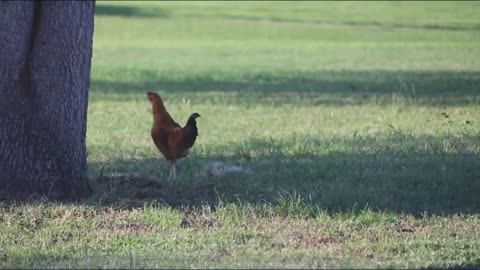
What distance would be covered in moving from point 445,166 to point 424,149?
1.25 m

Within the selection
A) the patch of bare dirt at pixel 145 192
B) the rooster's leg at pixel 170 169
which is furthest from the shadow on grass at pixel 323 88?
the patch of bare dirt at pixel 145 192

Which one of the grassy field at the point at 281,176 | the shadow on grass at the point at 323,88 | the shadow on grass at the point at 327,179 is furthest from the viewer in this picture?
the shadow on grass at the point at 323,88

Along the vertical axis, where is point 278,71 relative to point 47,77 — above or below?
below

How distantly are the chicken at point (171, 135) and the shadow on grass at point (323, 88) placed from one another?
7719 millimetres

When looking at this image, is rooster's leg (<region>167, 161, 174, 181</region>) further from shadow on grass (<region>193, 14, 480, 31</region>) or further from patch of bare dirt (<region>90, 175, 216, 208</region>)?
shadow on grass (<region>193, 14, 480, 31</region>)

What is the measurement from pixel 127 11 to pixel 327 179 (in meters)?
49.6

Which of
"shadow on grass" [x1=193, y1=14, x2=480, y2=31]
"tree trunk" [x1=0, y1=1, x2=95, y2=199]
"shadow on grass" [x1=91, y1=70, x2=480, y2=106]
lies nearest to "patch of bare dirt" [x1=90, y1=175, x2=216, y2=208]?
"tree trunk" [x1=0, y1=1, x2=95, y2=199]

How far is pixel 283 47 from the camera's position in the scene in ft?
126

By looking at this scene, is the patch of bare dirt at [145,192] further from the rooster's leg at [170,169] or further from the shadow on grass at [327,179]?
the rooster's leg at [170,169]

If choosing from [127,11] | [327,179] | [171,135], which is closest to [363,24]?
[127,11]

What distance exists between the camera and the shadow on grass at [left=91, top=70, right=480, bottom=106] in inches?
796

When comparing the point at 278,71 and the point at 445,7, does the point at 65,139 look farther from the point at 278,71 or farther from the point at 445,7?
the point at 445,7

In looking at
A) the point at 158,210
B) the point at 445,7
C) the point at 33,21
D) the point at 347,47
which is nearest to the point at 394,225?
the point at 158,210

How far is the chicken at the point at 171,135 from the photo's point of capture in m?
11.5
